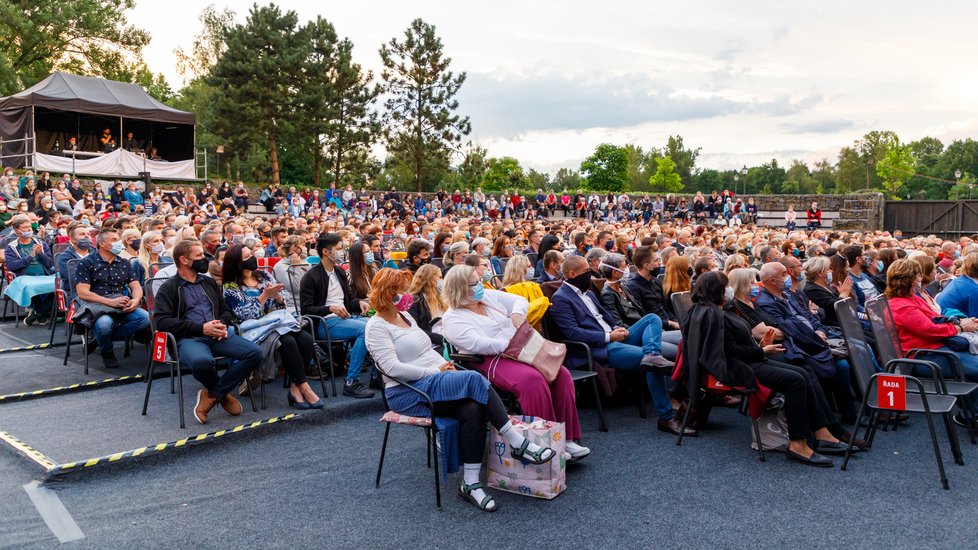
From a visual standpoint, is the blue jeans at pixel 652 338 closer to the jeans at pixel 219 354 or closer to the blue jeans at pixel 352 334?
the blue jeans at pixel 352 334

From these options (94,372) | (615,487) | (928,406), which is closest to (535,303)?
(615,487)

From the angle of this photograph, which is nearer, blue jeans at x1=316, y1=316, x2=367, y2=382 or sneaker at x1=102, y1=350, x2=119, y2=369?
blue jeans at x1=316, y1=316, x2=367, y2=382

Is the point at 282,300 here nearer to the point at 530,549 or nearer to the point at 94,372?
the point at 94,372

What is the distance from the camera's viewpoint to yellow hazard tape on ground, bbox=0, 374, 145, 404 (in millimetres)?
5516

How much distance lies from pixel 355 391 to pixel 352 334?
54 centimetres

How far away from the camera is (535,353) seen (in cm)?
430

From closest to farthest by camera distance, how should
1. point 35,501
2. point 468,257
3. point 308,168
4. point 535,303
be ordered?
1. point 35,501
2. point 535,303
3. point 468,257
4. point 308,168

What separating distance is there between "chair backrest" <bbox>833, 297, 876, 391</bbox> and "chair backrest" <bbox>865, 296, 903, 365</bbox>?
0.10 m

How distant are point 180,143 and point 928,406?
28.2 metres

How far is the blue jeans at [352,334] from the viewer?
5.94 meters

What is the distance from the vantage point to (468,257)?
6.61 metres

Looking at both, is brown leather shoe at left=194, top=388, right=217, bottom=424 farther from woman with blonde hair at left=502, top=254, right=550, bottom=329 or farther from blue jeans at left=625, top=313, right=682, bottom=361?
blue jeans at left=625, top=313, right=682, bottom=361

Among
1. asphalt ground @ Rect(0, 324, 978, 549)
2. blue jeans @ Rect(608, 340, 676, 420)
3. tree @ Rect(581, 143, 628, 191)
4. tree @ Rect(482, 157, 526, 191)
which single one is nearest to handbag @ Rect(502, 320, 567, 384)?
asphalt ground @ Rect(0, 324, 978, 549)

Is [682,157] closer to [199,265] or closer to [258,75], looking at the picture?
[258,75]
